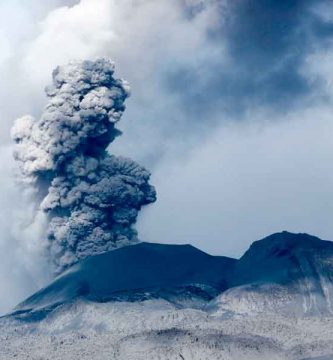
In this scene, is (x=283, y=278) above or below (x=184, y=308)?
above

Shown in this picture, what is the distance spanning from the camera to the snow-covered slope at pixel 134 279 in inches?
4486

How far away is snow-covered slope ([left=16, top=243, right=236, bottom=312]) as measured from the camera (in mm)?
113938

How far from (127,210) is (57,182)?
8198 mm

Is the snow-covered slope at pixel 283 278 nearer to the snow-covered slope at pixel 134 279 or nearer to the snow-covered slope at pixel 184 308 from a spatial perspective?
the snow-covered slope at pixel 184 308

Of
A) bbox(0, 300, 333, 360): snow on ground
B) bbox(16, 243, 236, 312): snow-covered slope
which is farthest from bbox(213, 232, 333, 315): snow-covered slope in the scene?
bbox(16, 243, 236, 312): snow-covered slope

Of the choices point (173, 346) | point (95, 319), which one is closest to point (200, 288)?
point (95, 319)

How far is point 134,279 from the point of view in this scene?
118 metres

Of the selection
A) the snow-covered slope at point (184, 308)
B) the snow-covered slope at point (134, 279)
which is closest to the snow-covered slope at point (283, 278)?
the snow-covered slope at point (184, 308)

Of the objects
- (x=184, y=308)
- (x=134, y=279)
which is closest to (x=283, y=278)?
(x=184, y=308)

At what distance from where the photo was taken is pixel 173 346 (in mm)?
93500

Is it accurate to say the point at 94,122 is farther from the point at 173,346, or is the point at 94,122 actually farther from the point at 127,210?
the point at 173,346

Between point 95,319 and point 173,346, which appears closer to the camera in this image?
point 173,346

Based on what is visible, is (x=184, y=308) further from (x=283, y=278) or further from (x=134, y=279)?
(x=283, y=278)

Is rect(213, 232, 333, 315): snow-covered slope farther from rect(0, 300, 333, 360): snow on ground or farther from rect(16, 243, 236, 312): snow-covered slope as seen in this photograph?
rect(16, 243, 236, 312): snow-covered slope
